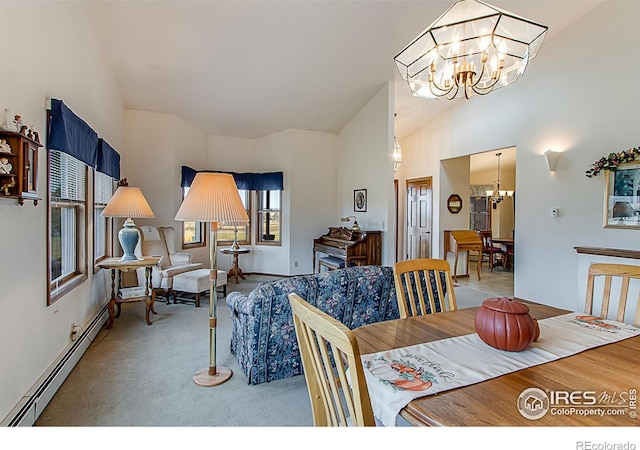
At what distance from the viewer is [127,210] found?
3627 millimetres

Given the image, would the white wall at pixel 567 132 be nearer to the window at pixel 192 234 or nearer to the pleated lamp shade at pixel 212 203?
the pleated lamp shade at pixel 212 203

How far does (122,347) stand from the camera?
10.5 feet

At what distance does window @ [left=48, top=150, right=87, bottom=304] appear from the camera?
274 cm

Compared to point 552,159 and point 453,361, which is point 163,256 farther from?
point 552,159

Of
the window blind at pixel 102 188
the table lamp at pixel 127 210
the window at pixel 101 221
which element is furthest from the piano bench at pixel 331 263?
the window blind at pixel 102 188

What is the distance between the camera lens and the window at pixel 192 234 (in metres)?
5.99

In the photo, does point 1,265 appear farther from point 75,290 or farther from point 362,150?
point 362,150

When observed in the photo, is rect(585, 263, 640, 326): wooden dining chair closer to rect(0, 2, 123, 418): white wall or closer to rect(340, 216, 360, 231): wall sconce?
rect(0, 2, 123, 418): white wall

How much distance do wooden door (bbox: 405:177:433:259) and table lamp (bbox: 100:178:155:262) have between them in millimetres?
5182

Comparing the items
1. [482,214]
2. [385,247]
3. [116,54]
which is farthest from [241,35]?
[482,214]

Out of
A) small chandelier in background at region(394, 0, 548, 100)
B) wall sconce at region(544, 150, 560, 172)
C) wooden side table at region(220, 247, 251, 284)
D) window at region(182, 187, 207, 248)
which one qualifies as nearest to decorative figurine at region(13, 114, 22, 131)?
small chandelier in background at region(394, 0, 548, 100)

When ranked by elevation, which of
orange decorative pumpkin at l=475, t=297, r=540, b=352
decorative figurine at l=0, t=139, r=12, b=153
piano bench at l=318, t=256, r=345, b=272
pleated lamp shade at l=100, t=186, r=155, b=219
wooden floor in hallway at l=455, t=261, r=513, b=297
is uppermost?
decorative figurine at l=0, t=139, r=12, b=153

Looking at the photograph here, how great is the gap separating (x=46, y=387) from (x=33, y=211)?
1.19 m

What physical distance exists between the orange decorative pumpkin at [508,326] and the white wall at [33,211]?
2427 mm
